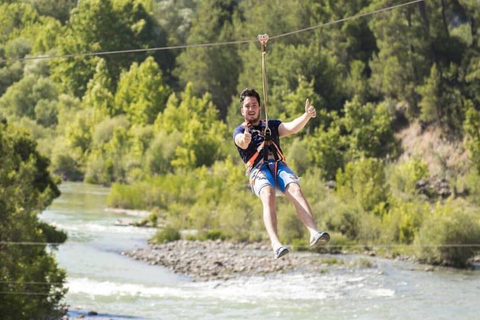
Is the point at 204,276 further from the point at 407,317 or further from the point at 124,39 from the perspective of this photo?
the point at 124,39

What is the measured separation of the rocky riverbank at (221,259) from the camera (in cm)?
3459

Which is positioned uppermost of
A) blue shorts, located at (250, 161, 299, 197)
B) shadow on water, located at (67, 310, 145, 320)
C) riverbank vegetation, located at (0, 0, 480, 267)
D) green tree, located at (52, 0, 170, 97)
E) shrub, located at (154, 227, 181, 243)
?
green tree, located at (52, 0, 170, 97)

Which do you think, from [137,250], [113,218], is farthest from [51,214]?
[137,250]

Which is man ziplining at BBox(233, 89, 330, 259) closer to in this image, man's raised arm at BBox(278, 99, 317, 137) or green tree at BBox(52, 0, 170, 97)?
man's raised arm at BBox(278, 99, 317, 137)

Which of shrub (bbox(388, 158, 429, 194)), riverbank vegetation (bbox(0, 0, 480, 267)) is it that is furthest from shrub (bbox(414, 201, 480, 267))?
shrub (bbox(388, 158, 429, 194))

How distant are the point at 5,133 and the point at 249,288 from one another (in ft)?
27.2

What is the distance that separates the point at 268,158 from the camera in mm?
11328

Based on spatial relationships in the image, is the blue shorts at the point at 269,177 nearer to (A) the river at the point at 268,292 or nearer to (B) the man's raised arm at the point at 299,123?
(B) the man's raised arm at the point at 299,123

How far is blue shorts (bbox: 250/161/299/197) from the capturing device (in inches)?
439

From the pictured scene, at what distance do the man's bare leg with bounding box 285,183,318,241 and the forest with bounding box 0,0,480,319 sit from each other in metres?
15.5

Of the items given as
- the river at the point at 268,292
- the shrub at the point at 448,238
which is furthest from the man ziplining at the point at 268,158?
the shrub at the point at 448,238

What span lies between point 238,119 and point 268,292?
2955 centimetres

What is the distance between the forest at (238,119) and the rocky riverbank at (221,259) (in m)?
1.17

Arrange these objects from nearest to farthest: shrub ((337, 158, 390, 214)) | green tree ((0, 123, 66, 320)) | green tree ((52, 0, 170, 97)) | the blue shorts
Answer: the blue shorts → green tree ((0, 123, 66, 320)) → shrub ((337, 158, 390, 214)) → green tree ((52, 0, 170, 97))
